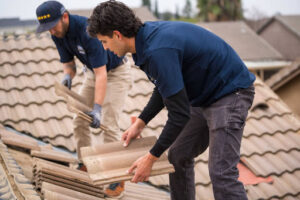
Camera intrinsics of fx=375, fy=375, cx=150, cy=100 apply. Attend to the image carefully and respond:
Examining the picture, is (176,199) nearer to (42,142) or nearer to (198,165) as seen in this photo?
(198,165)

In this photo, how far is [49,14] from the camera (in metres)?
2.87

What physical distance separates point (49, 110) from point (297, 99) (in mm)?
7056

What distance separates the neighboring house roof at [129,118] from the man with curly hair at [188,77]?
169cm

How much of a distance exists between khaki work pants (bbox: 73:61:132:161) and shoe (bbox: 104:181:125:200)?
16.9 inches

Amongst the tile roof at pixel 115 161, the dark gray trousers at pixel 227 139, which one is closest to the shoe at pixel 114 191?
the tile roof at pixel 115 161

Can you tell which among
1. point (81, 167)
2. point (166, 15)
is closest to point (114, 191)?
point (81, 167)

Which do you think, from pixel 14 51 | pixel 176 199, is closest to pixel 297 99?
pixel 14 51

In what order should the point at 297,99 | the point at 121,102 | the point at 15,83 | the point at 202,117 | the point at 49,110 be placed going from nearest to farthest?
the point at 202,117
the point at 121,102
the point at 49,110
the point at 15,83
the point at 297,99

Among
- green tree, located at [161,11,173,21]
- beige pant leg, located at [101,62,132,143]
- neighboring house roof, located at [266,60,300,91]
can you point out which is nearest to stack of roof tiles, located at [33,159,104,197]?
beige pant leg, located at [101,62,132,143]

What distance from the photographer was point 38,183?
7.94 feet

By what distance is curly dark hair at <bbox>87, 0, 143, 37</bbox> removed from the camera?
1.89m

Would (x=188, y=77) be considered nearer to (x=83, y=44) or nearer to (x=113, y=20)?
(x=113, y=20)

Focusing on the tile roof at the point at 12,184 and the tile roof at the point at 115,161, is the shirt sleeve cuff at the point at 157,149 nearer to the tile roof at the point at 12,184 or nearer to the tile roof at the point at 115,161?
the tile roof at the point at 115,161

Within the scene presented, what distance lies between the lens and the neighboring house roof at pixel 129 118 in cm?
399
